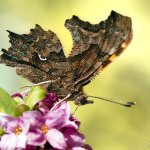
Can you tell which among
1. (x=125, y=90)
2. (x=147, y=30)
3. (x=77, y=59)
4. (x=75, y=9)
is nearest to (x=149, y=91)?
(x=125, y=90)

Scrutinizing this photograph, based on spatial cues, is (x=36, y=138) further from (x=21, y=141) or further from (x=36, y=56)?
(x=36, y=56)

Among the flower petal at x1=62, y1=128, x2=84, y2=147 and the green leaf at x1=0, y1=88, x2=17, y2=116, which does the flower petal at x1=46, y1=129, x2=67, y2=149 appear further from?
the green leaf at x1=0, y1=88, x2=17, y2=116

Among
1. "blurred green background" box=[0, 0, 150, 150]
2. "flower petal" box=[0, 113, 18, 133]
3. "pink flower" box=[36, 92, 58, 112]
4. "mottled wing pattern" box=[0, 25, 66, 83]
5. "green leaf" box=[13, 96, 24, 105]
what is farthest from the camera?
"blurred green background" box=[0, 0, 150, 150]

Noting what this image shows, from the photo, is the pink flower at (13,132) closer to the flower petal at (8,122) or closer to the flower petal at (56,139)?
the flower petal at (8,122)

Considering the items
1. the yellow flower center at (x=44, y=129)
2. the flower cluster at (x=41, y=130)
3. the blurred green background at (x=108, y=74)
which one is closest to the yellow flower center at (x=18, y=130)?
the flower cluster at (x=41, y=130)

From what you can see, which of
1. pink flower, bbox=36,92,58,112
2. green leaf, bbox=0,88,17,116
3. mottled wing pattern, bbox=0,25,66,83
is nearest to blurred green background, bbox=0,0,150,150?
mottled wing pattern, bbox=0,25,66,83
